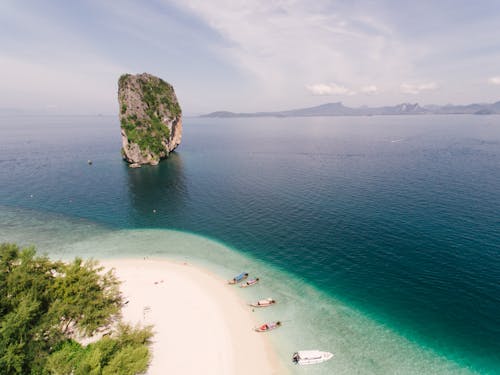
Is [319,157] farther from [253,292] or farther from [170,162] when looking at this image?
[253,292]

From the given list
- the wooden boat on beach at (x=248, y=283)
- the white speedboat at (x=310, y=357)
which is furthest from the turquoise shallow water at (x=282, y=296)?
the wooden boat on beach at (x=248, y=283)

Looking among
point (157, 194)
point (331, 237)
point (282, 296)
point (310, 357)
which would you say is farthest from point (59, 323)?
point (157, 194)

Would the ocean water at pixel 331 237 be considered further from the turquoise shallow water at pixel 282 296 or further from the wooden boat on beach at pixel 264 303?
the wooden boat on beach at pixel 264 303

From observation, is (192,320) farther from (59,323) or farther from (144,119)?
(144,119)

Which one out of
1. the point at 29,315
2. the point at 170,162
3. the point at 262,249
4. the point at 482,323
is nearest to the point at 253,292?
the point at 262,249

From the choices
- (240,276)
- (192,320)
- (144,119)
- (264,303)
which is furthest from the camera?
(144,119)

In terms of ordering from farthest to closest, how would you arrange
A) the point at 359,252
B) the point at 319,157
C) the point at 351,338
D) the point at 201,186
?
1. the point at 319,157
2. the point at 201,186
3. the point at 359,252
4. the point at 351,338
